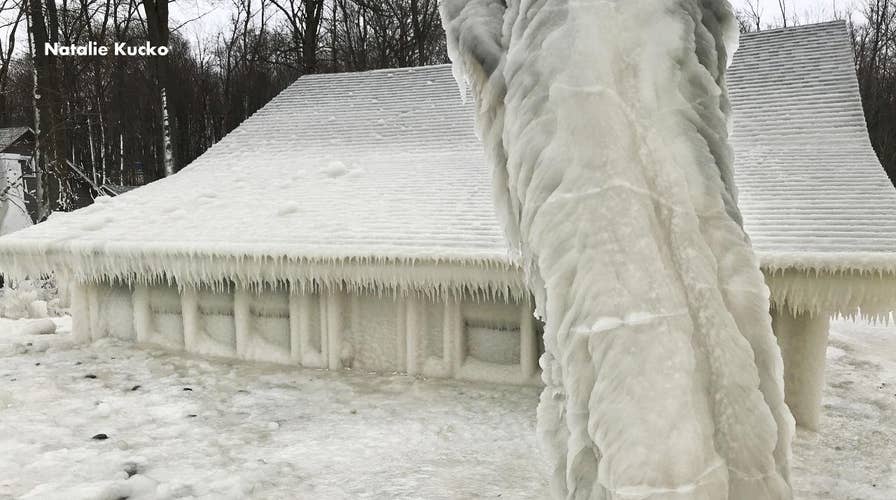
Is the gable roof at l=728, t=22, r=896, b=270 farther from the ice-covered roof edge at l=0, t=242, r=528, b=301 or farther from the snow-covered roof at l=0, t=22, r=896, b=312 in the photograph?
the ice-covered roof edge at l=0, t=242, r=528, b=301

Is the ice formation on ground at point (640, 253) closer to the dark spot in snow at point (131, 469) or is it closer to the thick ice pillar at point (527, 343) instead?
the dark spot in snow at point (131, 469)

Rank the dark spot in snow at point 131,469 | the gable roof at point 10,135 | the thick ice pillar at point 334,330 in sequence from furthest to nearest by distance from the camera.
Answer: the gable roof at point 10,135, the thick ice pillar at point 334,330, the dark spot in snow at point 131,469

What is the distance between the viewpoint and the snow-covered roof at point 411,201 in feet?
16.3

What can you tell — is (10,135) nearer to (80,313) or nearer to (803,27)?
(80,313)

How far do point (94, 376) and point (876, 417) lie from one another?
7.57 metres

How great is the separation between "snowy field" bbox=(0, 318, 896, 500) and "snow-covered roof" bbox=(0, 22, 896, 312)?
1119mm

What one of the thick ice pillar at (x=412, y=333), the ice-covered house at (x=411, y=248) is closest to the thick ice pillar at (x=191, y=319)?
the ice-covered house at (x=411, y=248)

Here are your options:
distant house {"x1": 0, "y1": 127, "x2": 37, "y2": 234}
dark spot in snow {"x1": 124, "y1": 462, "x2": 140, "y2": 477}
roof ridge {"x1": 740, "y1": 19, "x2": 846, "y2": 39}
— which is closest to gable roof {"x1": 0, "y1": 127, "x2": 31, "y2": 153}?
distant house {"x1": 0, "y1": 127, "x2": 37, "y2": 234}

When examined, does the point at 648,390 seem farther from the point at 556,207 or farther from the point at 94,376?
the point at 94,376

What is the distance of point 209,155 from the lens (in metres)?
9.55

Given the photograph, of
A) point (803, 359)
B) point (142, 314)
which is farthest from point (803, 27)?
point (142, 314)

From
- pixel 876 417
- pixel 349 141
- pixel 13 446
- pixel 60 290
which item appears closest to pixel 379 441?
pixel 13 446

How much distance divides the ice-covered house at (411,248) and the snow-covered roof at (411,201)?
24 millimetres

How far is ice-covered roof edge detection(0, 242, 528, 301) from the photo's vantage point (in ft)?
16.7
